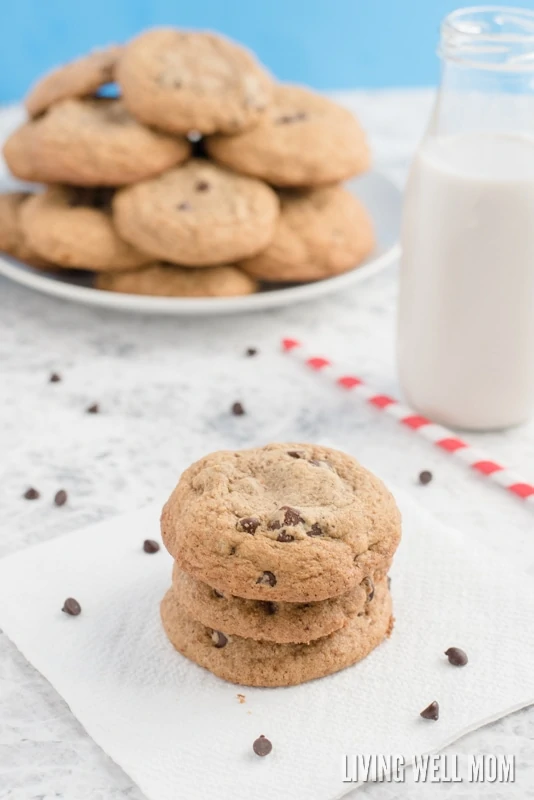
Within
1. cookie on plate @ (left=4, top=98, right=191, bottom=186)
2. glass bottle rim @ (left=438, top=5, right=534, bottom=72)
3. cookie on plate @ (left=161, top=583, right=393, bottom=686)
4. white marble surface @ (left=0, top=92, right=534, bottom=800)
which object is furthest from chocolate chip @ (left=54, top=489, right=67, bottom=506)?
glass bottle rim @ (left=438, top=5, right=534, bottom=72)

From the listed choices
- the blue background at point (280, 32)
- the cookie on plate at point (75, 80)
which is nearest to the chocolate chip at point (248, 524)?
the cookie on plate at point (75, 80)

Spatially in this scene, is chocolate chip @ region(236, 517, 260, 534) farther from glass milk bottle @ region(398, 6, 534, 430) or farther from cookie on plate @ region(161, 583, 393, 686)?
glass milk bottle @ region(398, 6, 534, 430)

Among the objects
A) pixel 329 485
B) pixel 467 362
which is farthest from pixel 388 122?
pixel 329 485

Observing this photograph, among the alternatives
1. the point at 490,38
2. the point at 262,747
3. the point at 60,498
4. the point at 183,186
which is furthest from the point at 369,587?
the point at 183,186

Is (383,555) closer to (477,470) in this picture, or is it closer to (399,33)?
(477,470)

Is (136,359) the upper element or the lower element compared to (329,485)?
lower

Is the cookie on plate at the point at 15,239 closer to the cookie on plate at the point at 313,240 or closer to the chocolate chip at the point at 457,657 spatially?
the cookie on plate at the point at 313,240

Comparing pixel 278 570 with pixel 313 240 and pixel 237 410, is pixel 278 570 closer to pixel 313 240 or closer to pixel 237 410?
pixel 237 410
